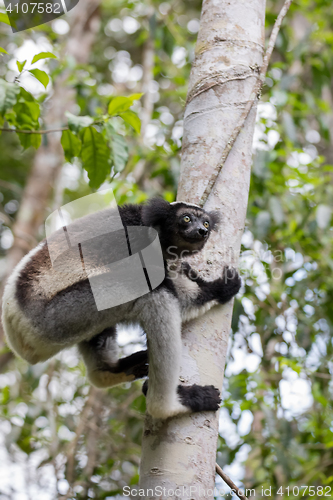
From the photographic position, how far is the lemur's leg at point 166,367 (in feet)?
7.21

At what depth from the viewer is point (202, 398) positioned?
86.2 inches

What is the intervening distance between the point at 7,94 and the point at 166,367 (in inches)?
69.0

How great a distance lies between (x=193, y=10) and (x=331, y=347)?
6.94m

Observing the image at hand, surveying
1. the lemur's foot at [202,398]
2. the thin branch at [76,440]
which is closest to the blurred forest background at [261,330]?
the thin branch at [76,440]

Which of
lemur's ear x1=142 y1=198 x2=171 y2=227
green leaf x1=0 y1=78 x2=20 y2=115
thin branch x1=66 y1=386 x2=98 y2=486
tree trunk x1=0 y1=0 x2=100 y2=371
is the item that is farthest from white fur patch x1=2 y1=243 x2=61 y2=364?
tree trunk x1=0 y1=0 x2=100 y2=371

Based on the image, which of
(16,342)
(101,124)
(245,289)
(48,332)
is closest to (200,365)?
(48,332)

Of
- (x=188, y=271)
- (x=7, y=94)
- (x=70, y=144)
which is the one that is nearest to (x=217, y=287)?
(x=188, y=271)

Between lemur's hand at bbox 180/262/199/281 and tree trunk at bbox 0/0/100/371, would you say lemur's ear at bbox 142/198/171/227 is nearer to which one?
lemur's hand at bbox 180/262/199/281

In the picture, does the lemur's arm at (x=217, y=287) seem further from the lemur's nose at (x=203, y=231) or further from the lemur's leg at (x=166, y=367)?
the lemur's nose at (x=203, y=231)

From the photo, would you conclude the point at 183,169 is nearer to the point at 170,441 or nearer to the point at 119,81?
the point at 170,441

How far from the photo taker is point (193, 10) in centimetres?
870

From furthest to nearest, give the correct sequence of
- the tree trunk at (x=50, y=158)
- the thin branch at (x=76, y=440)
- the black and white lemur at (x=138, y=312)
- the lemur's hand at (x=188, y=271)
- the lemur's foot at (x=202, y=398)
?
the tree trunk at (x=50, y=158) < the thin branch at (x=76, y=440) < the lemur's hand at (x=188, y=271) < the black and white lemur at (x=138, y=312) < the lemur's foot at (x=202, y=398)

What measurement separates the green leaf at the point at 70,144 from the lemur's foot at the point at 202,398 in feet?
5.57

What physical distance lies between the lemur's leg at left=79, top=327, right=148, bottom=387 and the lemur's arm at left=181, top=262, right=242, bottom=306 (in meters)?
0.83
